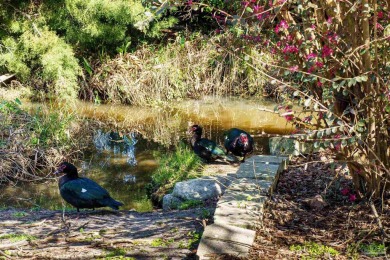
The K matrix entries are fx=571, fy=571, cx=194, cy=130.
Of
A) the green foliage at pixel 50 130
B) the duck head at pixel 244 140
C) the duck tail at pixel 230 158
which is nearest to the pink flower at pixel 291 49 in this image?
the duck head at pixel 244 140

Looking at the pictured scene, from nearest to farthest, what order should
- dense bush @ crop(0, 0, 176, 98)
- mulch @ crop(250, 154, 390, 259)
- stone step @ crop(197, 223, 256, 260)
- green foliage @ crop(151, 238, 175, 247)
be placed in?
1. stone step @ crop(197, 223, 256, 260)
2. mulch @ crop(250, 154, 390, 259)
3. green foliage @ crop(151, 238, 175, 247)
4. dense bush @ crop(0, 0, 176, 98)

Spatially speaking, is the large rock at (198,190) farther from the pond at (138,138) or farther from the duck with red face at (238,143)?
the duck with red face at (238,143)

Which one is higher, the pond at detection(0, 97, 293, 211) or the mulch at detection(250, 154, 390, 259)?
the mulch at detection(250, 154, 390, 259)

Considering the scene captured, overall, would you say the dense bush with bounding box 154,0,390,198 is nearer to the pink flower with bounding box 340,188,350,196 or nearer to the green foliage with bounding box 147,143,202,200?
the pink flower with bounding box 340,188,350,196

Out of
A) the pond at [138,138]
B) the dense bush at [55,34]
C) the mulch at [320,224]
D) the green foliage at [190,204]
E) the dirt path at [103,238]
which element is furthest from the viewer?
the dense bush at [55,34]

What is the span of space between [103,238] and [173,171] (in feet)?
14.9

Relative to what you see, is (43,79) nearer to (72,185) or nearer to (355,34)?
(72,185)

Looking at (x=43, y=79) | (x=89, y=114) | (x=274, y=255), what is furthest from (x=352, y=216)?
(x=43, y=79)

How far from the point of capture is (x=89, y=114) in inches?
566

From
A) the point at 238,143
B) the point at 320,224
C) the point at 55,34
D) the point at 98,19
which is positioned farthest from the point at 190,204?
the point at 55,34

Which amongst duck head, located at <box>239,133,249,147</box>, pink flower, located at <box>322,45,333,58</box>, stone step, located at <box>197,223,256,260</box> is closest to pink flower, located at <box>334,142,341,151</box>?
pink flower, located at <box>322,45,333,58</box>

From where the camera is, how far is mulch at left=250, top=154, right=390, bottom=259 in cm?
400

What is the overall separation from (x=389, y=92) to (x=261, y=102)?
11.2 meters

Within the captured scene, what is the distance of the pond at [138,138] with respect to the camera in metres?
9.08
